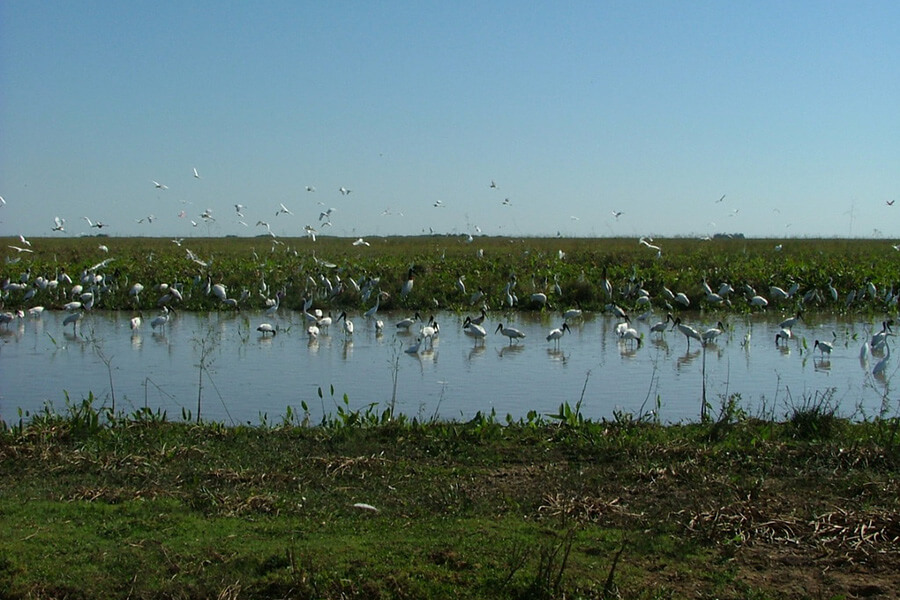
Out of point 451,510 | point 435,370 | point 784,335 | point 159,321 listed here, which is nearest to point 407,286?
point 159,321

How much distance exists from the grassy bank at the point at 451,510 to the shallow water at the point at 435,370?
4.73 feet

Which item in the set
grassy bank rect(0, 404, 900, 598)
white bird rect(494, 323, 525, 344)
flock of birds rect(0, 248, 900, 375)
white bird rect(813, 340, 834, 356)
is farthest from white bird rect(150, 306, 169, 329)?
white bird rect(813, 340, 834, 356)

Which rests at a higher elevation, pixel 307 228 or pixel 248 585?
pixel 307 228

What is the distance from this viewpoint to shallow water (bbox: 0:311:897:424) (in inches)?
→ 404

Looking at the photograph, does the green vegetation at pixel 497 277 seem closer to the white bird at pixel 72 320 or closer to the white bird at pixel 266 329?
the white bird at pixel 72 320

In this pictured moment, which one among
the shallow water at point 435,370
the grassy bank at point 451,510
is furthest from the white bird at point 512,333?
the grassy bank at point 451,510

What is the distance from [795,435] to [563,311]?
563 inches

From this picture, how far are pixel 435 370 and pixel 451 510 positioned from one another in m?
7.74

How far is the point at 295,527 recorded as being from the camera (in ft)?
17.4

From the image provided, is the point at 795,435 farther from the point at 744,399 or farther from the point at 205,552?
the point at 205,552

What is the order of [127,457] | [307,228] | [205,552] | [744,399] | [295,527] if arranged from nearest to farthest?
[205,552], [295,527], [127,457], [744,399], [307,228]

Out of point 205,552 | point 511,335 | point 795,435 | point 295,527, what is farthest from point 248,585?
point 511,335

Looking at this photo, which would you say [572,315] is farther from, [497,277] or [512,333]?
[497,277]

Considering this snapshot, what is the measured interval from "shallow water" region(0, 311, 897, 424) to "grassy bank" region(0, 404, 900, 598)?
1.44m
